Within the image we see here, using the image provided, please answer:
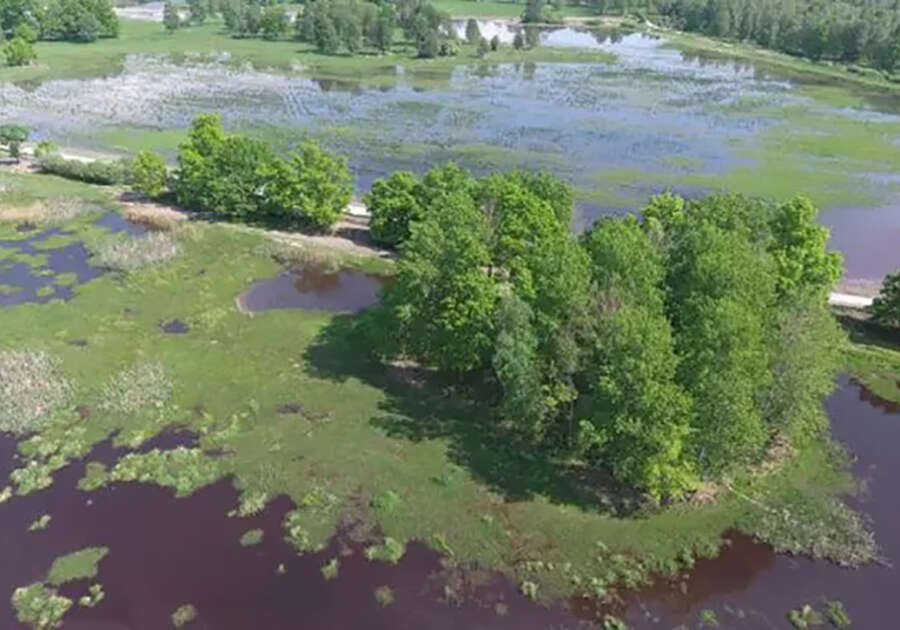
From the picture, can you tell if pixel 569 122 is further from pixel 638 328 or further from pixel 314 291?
pixel 638 328

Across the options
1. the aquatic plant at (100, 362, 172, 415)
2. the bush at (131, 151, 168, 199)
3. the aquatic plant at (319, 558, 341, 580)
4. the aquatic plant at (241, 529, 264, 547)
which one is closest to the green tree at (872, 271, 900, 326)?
the aquatic plant at (319, 558, 341, 580)

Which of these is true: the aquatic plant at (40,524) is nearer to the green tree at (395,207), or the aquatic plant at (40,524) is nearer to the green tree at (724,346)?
the green tree at (724,346)

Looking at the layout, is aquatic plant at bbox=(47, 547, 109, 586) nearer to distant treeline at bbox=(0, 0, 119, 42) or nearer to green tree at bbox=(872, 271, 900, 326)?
green tree at bbox=(872, 271, 900, 326)

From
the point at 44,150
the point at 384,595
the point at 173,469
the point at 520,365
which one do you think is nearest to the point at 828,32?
the point at 44,150

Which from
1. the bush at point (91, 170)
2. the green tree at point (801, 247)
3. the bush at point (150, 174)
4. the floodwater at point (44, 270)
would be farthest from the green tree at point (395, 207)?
the bush at point (91, 170)

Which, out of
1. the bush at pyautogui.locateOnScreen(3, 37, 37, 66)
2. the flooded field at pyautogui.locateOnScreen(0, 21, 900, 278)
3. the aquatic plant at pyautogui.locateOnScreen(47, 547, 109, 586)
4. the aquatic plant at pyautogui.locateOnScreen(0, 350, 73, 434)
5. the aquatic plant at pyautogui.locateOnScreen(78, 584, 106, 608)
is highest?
the bush at pyautogui.locateOnScreen(3, 37, 37, 66)

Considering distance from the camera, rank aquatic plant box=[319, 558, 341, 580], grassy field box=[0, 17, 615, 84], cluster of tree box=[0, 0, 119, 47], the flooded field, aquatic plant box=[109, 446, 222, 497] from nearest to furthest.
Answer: aquatic plant box=[319, 558, 341, 580]
aquatic plant box=[109, 446, 222, 497]
the flooded field
grassy field box=[0, 17, 615, 84]
cluster of tree box=[0, 0, 119, 47]

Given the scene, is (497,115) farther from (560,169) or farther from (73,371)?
(73,371)
